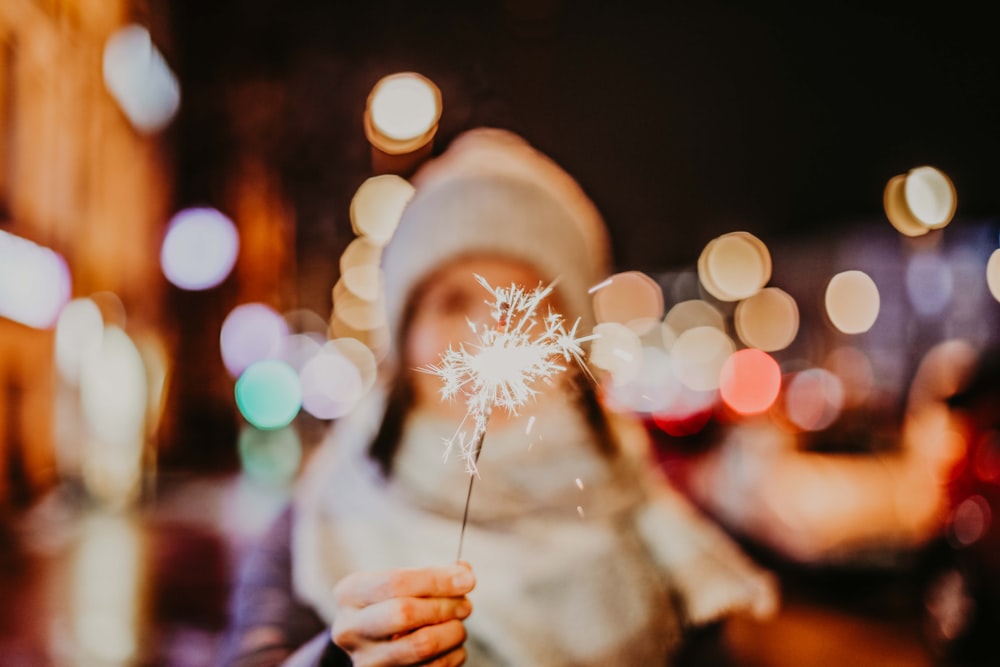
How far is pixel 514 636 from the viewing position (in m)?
2.11

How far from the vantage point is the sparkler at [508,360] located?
1.73 meters

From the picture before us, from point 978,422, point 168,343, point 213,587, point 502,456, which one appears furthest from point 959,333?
point 168,343

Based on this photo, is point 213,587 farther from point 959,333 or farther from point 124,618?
point 959,333

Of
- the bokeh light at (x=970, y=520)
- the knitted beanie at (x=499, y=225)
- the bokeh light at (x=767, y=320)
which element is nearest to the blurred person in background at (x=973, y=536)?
the bokeh light at (x=970, y=520)

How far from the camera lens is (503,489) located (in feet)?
7.70

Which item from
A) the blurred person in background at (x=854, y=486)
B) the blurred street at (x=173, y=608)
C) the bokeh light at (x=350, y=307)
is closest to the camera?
the blurred street at (x=173, y=608)

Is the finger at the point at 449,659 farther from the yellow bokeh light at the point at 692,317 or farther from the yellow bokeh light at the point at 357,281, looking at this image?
the yellow bokeh light at the point at 692,317

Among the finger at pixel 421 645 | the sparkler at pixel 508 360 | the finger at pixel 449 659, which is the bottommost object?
the finger at pixel 449 659

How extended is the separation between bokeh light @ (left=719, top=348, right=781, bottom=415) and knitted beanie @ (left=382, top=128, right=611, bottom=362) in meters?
14.5

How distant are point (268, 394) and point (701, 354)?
135ft

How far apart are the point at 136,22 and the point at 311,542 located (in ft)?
68.9

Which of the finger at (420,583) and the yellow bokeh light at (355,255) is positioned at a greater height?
the yellow bokeh light at (355,255)

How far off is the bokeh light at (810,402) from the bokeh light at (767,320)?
5310 centimetres

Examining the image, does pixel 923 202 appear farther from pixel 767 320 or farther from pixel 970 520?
pixel 767 320
